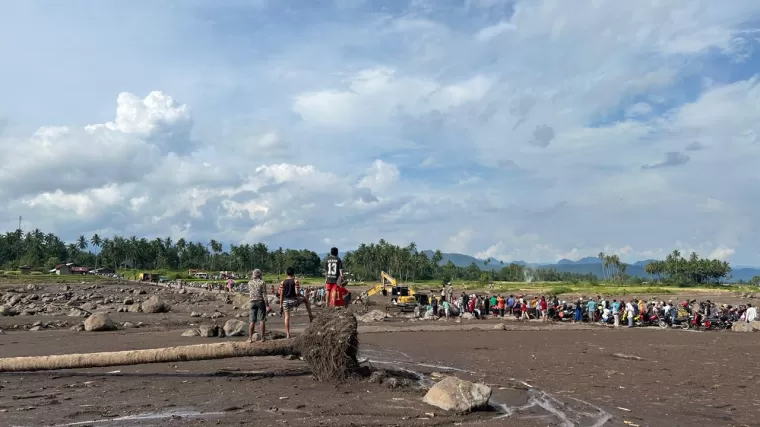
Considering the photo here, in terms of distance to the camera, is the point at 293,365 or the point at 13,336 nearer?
the point at 293,365

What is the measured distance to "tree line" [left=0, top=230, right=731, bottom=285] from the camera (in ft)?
450

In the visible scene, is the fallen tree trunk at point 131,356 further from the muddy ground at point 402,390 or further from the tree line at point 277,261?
the tree line at point 277,261

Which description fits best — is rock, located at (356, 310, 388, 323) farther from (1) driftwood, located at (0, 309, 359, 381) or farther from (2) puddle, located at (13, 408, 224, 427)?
(2) puddle, located at (13, 408, 224, 427)

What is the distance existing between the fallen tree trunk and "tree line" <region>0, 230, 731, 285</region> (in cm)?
12539

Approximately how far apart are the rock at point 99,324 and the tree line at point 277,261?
113 m

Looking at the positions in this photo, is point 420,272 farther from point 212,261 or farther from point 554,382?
point 554,382

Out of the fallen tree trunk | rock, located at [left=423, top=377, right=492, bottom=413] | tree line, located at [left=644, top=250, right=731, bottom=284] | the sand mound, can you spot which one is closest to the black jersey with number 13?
the sand mound

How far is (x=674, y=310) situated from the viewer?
33438 millimetres

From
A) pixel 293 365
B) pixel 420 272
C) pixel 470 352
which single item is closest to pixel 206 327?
pixel 293 365

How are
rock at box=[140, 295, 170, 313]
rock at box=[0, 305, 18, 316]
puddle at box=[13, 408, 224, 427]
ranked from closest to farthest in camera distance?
puddle at box=[13, 408, 224, 427] → rock at box=[0, 305, 18, 316] → rock at box=[140, 295, 170, 313]

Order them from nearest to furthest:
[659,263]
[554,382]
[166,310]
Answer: [554,382] → [166,310] → [659,263]

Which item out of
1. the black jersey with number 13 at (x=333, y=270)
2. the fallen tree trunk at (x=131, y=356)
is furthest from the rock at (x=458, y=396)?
the black jersey with number 13 at (x=333, y=270)

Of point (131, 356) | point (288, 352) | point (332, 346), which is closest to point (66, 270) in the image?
point (131, 356)

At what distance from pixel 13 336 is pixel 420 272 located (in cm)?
13787
